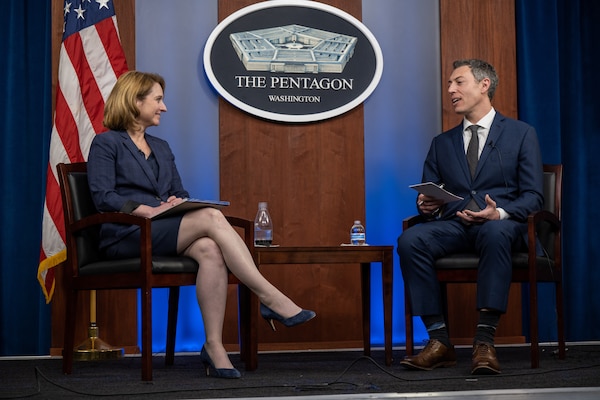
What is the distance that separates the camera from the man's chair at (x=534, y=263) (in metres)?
3.68

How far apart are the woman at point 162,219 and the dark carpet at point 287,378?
0.83 feet

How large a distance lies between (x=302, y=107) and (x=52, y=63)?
142 cm

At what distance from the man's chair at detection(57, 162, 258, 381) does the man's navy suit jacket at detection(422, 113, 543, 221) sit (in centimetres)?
104

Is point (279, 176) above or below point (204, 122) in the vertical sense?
below

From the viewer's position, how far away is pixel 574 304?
524 cm

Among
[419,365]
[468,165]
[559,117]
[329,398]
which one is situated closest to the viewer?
[329,398]

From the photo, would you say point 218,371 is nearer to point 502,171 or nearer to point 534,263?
point 534,263

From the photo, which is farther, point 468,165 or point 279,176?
point 279,176

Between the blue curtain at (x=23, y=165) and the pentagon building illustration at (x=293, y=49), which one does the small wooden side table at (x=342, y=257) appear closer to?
the pentagon building illustration at (x=293, y=49)

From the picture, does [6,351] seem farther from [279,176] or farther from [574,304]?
[574,304]

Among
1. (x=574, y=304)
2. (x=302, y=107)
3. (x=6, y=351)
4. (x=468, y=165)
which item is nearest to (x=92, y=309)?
(x=6, y=351)

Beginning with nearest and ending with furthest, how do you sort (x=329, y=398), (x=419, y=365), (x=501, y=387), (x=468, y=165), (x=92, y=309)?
(x=329, y=398) < (x=501, y=387) < (x=419, y=365) < (x=468, y=165) < (x=92, y=309)

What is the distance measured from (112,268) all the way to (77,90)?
4.65 ft

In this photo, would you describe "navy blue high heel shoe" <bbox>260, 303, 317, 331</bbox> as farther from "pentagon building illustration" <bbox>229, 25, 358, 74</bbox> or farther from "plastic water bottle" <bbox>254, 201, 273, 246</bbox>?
"pentagon building illustration" <bbox>229, 25, 358, 74</bbox>
